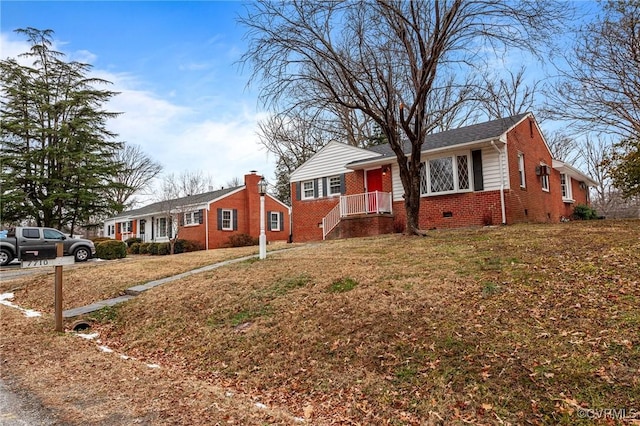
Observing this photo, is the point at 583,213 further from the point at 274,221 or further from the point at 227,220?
the point at 227,220

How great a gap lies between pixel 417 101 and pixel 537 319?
675 centimetres

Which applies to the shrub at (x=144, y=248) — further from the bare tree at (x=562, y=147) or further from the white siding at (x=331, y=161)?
the bare tree at (x=562, y=147)

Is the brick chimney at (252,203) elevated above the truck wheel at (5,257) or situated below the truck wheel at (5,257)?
above

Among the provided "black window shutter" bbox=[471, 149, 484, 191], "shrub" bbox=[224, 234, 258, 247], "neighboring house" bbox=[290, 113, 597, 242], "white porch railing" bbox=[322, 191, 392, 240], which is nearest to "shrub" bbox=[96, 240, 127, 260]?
"shrub" bbox=[224, 234, 258, 247]

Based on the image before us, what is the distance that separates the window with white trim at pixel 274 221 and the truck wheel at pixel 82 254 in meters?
11.3

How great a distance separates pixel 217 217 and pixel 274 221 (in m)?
4.38

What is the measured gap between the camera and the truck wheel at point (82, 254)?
18.3 metres

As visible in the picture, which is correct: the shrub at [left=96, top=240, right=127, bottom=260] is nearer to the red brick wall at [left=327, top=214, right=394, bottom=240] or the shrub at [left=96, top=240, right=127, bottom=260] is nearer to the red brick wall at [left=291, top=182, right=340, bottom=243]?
the red brick wall at [left=291, top=182, right=340, bottom=243]

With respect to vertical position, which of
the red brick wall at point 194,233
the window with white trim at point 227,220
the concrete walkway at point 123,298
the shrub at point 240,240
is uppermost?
the window with white trim at point 227,220

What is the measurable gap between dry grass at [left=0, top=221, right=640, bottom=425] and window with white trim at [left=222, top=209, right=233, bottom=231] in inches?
667

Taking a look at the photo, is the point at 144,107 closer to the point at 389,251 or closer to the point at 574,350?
the point at 389,251

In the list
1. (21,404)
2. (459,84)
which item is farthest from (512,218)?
(21,404)

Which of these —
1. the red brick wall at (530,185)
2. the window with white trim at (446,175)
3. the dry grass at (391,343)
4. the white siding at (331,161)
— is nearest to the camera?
the dry grass at (391,343)
